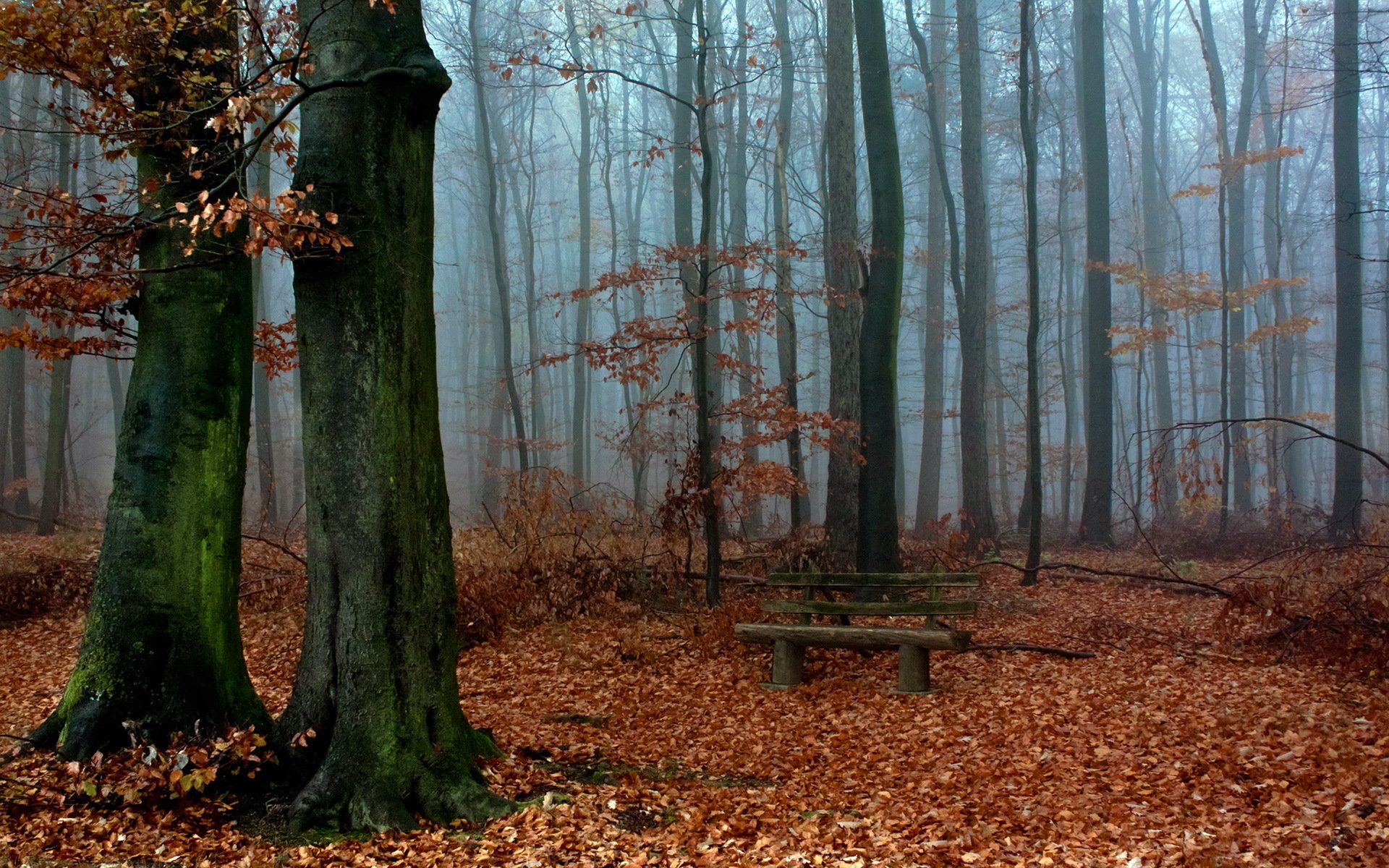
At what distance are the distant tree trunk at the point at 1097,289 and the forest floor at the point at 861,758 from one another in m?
6.87

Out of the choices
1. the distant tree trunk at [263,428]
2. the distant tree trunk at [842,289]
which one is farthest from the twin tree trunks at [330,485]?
the distant tree trunk at [263,428]

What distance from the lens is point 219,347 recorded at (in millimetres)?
5422

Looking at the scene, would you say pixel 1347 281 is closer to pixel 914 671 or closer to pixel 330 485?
pixel 914 671

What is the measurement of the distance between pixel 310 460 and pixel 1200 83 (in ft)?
138

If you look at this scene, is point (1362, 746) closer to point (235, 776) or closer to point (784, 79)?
point (235, 776)

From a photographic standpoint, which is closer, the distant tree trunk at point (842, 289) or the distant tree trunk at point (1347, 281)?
the distant tree trunk at point (842, 289)

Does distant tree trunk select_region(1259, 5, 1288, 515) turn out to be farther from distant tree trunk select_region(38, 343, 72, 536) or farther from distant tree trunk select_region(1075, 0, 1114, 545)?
distant tree trunk select_region(38, 343, 72, 536)

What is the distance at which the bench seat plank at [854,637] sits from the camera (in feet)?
23.8

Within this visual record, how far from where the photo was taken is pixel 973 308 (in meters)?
16.6

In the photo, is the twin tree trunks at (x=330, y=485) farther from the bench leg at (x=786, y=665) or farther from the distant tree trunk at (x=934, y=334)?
the distant tree trunk at (x=934, y=334)

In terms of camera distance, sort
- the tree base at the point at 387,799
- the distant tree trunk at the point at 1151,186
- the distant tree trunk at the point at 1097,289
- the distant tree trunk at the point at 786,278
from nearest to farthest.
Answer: the tree base at the point at 387,799, the distant tree trunk at the point at 786,278, the distant tree trunk at the point at 1097,289, the distant tree trunk at the point at 1151,186

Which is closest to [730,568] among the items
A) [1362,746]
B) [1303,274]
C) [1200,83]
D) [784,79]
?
[1362,746]

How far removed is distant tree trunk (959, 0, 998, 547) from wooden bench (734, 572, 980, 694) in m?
7.08

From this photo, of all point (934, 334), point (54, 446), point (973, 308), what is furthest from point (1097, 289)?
point (54, 446)
